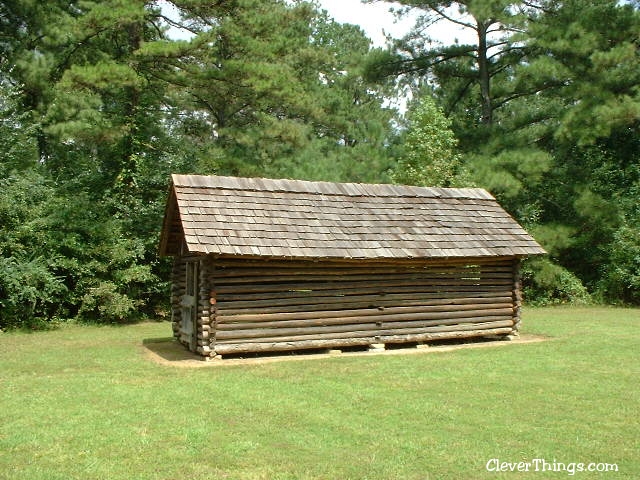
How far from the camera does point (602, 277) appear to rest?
1089 inches

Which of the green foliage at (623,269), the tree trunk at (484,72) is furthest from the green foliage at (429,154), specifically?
the green foliage at (623,269)

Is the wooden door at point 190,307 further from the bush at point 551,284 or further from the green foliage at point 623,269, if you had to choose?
the green foliage at point 623,269

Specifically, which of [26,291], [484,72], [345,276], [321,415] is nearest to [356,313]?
[345,276]

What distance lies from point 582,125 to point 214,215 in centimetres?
1674

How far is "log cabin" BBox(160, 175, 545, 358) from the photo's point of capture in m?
13.8

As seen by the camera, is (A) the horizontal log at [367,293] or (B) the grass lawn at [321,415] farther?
(A) the horizontal log at [367,293]

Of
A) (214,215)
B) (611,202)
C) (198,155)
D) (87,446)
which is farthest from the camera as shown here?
(611,202)

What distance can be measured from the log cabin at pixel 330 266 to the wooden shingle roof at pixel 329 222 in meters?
0.03

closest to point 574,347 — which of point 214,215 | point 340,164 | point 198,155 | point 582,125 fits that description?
point 214,215

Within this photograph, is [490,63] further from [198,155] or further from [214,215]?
[214,215]

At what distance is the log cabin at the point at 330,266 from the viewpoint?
1376 cm

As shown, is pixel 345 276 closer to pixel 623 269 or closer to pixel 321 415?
pixel 321 415

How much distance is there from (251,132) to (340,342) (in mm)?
14807

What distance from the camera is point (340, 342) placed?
48.2ft
